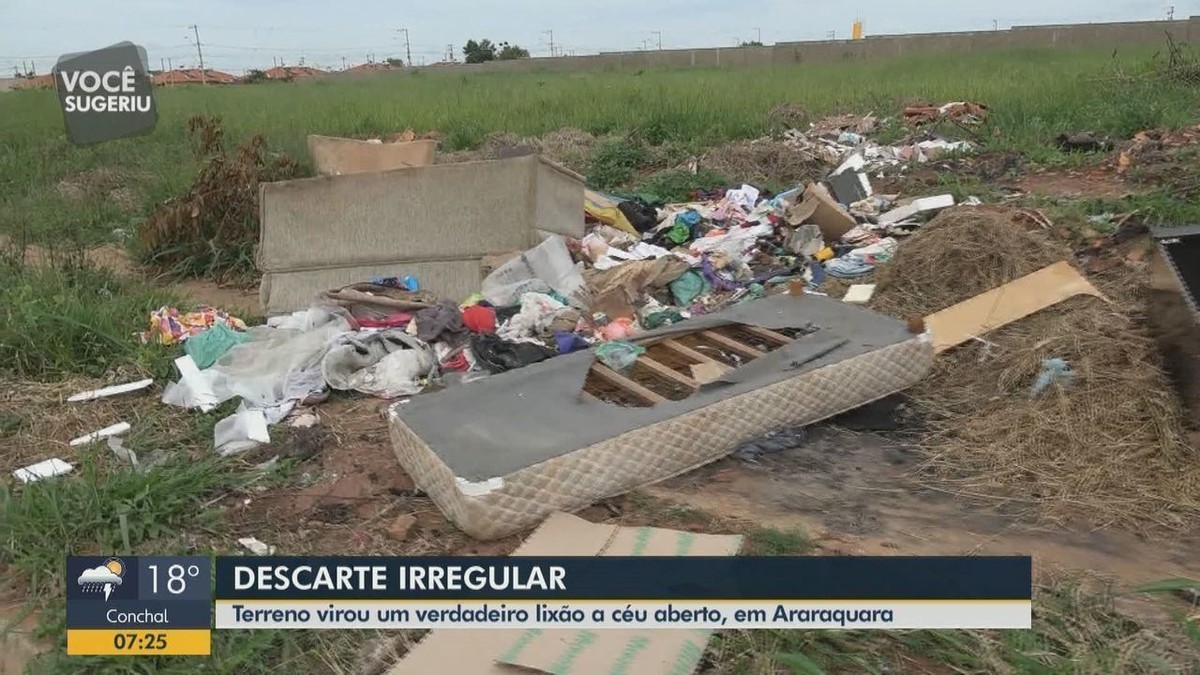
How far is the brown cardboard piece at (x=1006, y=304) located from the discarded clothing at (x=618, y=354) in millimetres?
1430

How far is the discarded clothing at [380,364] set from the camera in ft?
12.1

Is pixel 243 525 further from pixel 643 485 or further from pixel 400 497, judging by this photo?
pixel 643 485

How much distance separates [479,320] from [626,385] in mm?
1528

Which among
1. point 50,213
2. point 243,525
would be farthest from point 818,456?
point 50,213

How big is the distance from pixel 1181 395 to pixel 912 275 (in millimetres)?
1699

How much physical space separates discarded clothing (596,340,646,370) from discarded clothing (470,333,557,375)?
540 millimetres

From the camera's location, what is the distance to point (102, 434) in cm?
324

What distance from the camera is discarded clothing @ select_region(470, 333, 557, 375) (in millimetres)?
3852

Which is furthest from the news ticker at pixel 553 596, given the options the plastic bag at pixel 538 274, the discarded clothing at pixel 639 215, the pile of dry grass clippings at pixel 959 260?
the discarded clothing at pixel 639 215

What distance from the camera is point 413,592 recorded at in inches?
84.0

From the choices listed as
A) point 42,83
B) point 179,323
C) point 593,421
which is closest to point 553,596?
point 593,421

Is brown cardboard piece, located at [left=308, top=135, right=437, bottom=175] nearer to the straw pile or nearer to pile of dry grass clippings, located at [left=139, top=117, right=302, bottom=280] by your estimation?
pile of dry grass clippings, located at [left=139, top=117, right=302, bottom=280]

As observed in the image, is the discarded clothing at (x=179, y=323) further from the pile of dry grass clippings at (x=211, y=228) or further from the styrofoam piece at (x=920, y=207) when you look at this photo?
the styrofoam piece at (x=920, y=207)
